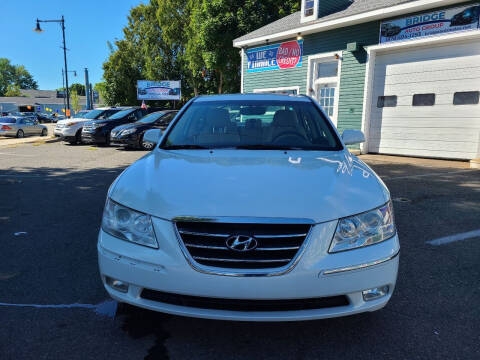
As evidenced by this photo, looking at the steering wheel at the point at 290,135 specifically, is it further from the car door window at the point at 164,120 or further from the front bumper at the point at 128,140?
the car door window at the point at 164,120

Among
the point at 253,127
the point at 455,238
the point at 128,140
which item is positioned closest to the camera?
the point at 253,127

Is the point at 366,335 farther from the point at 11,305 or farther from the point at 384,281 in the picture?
the point at 11,305

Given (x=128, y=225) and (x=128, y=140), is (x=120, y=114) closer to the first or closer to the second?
(x=128, y=140)

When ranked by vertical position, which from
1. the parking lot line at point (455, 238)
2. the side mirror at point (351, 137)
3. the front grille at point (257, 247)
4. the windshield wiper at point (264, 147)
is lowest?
the parking lot line at point (455, 238)

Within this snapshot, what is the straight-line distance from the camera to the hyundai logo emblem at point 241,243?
191cm

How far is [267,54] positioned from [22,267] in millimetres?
13449

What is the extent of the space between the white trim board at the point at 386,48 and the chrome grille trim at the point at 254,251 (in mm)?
9589

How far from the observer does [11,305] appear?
2.71m

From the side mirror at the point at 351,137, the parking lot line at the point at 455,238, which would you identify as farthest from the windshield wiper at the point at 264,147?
the parking lot line at the point at 455,238

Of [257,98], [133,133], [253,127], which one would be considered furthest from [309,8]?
[253,127]

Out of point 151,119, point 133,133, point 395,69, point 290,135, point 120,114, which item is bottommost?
point 133,133

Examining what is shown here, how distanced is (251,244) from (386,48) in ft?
35.1

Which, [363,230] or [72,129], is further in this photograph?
[72,129]

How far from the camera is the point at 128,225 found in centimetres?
216
